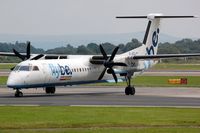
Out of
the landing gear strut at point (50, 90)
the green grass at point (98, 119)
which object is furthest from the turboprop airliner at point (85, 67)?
the green grass at point (98, 119)

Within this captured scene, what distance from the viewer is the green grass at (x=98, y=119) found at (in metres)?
24.7

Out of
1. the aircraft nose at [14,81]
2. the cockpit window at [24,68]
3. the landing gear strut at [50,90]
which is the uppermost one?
the cockpit window at [24,68]

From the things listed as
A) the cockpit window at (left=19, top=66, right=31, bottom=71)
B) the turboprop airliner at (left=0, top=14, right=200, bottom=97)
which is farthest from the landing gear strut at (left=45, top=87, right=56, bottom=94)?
the cockpit window at (left=19, top=66, right=31, bottom=71)

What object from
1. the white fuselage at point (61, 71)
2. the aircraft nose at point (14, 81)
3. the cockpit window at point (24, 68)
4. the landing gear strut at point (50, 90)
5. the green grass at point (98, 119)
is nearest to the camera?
the green grass at point (98, 119)

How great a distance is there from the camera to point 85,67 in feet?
164

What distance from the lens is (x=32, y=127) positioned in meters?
25.0

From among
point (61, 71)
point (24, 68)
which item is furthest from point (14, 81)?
point (61, 71)

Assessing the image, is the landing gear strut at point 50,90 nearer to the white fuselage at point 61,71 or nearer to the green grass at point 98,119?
the white fuselage at point 61,71

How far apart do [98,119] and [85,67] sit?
2212cm

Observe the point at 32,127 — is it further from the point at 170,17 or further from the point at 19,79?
the point at 170,17

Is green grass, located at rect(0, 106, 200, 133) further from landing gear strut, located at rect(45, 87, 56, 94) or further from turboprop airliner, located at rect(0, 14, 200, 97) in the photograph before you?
landing gear strut, located at rect(45, 87, 56, 94)

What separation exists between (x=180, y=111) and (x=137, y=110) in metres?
2.12

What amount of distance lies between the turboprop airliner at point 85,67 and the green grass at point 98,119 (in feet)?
36.8

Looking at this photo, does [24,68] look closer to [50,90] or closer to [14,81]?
[14,81]
